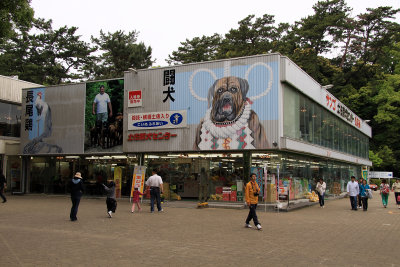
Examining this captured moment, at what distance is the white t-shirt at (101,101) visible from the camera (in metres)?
25.0

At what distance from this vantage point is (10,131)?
28875mm

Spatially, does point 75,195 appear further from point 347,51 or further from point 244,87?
point 347,51

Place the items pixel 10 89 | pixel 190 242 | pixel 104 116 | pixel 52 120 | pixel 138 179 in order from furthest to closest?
1. pixel 10 89
2. pixel 52 120
3. pixel 104 116
4. pixel 138 179
5. pixel 190 242

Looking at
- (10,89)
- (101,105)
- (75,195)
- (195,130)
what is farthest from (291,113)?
(10,89)

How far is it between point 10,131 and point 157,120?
12975 millimetres

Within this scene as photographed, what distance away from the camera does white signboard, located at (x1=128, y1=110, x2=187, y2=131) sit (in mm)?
22016

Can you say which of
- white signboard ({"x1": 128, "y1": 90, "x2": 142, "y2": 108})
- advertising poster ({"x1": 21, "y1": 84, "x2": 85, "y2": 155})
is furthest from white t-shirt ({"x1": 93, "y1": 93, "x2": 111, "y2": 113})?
white signboard ({"x1": 128, "y1": 90, "x2": 142, "y2": 108})

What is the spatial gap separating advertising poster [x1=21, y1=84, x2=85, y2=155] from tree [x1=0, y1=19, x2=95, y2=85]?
22.9 meters

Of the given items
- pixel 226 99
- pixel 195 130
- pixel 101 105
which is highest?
pixel 101 105

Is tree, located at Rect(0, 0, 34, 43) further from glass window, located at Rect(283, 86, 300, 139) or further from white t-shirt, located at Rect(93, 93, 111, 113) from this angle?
glass window, located at Rect(283, 86, 300, 139)

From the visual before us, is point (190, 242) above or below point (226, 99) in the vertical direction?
below

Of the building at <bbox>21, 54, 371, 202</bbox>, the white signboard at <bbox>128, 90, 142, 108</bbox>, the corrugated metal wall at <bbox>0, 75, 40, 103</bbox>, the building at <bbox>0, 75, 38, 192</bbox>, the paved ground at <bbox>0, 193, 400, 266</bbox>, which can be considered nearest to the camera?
the paved ground at <bbox>0, 193, 400, 266</bbox>

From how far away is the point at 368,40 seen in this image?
187 ft

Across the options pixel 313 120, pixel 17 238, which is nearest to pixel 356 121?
pixel 313 120
